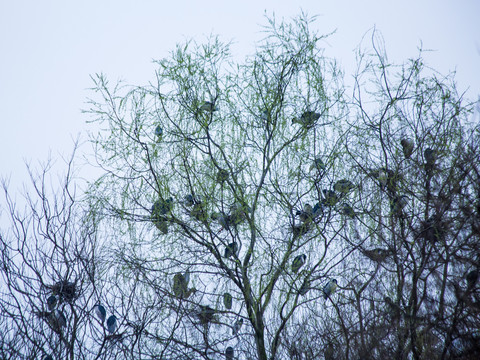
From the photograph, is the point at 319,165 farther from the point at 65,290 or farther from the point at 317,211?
the point at 65,290

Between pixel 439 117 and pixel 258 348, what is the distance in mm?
3563

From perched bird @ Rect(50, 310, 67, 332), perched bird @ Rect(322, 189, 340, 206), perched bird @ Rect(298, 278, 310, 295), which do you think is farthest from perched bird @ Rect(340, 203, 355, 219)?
perched bird @ Rect(50, 310, 67, 332)

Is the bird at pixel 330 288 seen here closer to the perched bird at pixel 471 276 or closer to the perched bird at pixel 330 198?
the perched bird at pixel 330 198

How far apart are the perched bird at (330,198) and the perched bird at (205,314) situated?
5.88 feet

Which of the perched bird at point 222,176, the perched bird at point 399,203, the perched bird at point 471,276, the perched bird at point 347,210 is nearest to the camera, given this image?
the perched bird at point 471,276

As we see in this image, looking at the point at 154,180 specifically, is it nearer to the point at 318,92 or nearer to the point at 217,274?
the point at 217,274

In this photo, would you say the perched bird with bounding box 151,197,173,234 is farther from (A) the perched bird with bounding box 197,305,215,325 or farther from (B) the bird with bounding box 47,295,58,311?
(B) the bird with bounding box 47,295,58,311

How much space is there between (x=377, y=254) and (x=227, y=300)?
5.77 feet

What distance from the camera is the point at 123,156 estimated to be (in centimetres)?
600

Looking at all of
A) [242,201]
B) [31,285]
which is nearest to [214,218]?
[242,201]

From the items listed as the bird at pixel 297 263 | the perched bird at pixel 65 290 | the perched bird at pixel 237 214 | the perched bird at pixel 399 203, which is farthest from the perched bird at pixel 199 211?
the perched bird at pixel 399 203

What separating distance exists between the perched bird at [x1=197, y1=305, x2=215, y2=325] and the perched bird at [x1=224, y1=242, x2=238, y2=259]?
670 millimetres

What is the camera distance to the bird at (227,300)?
5.52 meters

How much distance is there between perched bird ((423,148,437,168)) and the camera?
5517 mm
